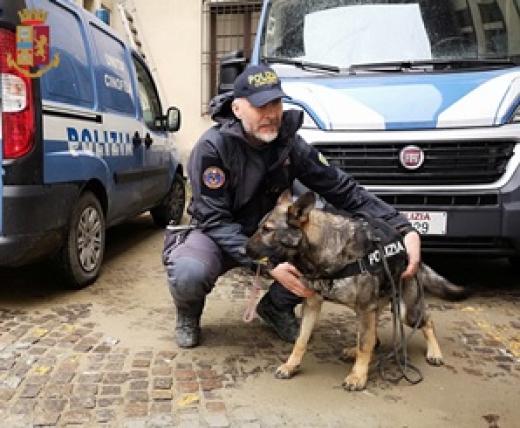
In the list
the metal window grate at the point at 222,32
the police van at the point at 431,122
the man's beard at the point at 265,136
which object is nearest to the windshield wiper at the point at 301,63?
the police van at the point at 431,122

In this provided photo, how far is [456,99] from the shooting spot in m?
4.04

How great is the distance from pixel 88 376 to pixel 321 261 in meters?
1.32

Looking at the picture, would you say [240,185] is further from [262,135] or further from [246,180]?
[262,135]

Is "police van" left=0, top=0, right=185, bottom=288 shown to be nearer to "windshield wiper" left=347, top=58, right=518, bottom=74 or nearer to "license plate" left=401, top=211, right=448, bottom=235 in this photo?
"windshield wiper" left=347, top=58, right=518, bottom=74

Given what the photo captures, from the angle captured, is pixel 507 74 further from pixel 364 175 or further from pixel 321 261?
pixel 321 261

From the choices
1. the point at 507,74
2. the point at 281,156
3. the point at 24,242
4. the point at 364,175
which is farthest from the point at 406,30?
the point at 24,242

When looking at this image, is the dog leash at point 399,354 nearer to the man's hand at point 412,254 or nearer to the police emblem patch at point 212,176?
the man's hand at point 412,254

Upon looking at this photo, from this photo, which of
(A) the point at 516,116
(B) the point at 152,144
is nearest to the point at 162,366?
(A) the point at 516,116

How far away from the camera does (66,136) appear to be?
3.94 m

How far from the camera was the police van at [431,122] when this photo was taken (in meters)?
4.01

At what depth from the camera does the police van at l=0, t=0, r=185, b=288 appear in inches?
139

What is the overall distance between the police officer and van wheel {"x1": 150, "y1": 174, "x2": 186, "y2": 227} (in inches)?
137

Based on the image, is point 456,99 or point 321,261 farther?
point 456,99

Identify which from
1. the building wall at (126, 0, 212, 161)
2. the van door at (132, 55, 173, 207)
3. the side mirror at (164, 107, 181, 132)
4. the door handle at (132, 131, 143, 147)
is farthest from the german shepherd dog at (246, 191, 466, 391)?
the building wall at (126, 0, 212, 161)
